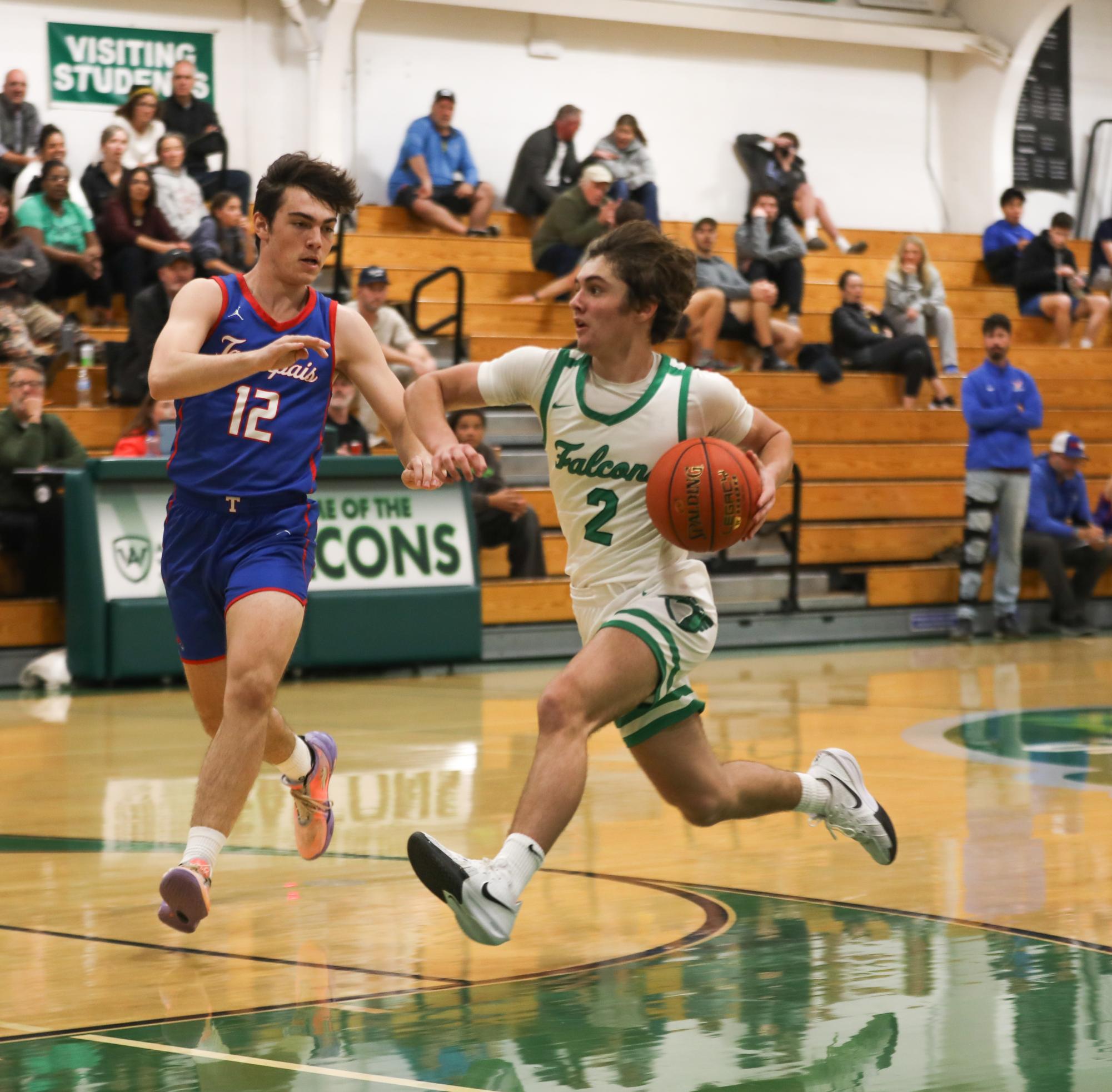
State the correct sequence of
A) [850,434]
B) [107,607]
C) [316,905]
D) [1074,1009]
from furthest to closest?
[850,434]
[107,607]
[316,905]
[1074,1009]

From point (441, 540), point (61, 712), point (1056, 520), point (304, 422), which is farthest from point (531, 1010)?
point (1056, 520)

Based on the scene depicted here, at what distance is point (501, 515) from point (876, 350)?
573 cm

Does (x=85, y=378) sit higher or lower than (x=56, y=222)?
lower

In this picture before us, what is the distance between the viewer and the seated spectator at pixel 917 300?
17.8 meters

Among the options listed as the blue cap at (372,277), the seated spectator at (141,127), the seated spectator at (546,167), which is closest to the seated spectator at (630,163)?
the seated spectator at (546,167)

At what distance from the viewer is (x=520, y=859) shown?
13.6ft

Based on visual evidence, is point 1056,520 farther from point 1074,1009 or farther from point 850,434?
point 1074,1009

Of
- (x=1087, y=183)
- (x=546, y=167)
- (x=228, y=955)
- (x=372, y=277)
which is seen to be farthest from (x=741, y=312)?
(x=228, y=955)

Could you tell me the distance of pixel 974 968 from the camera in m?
4.16

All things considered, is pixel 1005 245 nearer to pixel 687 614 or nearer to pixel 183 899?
pixel 687 614

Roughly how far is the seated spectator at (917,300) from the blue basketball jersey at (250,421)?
13.4 metres

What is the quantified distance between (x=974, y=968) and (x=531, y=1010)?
3.53 feet

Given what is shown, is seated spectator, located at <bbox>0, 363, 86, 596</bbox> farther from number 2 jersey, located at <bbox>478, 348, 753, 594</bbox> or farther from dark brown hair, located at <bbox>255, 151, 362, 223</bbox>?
number 2 jersey, located at <bbox>478, 348, 753, 594</bbox>

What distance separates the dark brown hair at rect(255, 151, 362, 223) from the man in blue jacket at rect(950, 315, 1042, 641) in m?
10.2
